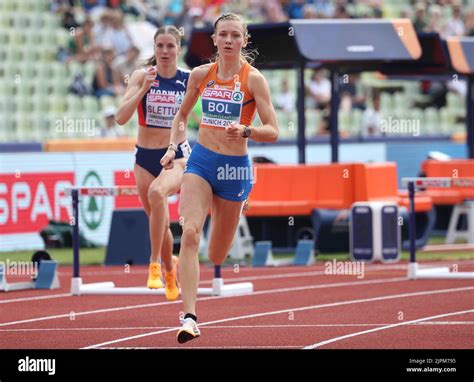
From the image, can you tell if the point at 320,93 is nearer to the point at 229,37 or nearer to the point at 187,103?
the point at 187,103

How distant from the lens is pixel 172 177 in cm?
1265

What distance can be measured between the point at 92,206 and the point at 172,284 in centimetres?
837

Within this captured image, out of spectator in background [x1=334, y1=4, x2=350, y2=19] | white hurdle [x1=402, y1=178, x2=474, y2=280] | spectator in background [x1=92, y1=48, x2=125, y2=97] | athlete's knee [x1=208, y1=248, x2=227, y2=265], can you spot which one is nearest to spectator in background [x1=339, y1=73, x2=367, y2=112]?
spectator in background [x1=334, y1=4, x2=350, y2=19]

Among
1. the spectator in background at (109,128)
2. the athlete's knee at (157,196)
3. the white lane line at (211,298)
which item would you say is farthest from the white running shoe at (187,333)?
the spectator in background at (109,128)

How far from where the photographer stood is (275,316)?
1271 centimetres

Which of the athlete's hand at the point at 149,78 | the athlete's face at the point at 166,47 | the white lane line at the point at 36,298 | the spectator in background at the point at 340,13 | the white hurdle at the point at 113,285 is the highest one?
the spectator in background at the point at 340,13

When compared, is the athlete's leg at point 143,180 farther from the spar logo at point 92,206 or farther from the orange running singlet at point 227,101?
the spar logo at point 92,206

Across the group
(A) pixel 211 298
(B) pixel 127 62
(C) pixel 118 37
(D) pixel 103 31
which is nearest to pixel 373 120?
(B) pixel 127 62

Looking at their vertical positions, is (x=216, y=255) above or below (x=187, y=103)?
below

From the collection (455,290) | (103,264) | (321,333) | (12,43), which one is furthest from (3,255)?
(321,333)

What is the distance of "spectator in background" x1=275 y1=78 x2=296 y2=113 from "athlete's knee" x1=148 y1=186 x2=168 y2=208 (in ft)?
47.4

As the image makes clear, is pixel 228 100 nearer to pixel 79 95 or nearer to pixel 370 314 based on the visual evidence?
pixel 370 314

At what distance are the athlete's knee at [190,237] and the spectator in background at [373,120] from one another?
58.6 ft

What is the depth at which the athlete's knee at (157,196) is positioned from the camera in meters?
12.5
